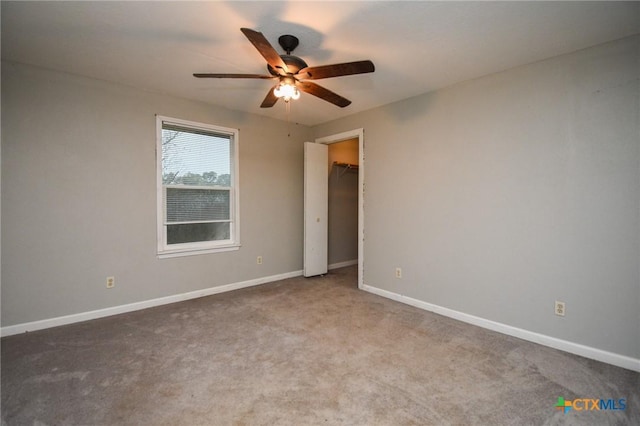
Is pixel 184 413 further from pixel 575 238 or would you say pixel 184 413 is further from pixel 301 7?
pixel 575 238

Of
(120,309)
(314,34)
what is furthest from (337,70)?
(120,309)

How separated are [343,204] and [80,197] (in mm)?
3843

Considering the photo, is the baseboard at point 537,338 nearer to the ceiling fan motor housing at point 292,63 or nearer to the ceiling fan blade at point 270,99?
the ceiling fan blade at point 270,99

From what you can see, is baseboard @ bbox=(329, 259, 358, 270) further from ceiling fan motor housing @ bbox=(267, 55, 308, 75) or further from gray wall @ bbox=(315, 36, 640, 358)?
ceiling fan motor housing @ bbox=(267, 55, 308, 75)

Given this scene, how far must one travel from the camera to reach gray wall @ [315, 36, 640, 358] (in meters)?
2.22

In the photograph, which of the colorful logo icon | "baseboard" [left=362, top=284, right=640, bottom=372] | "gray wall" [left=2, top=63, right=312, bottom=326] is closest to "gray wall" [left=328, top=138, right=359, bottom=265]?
"baseboard" [left=362, top=284, right=640, bottom=372]

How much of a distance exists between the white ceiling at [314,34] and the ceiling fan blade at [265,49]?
324 millimetres

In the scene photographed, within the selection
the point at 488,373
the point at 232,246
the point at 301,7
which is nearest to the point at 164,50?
the point at 301,7

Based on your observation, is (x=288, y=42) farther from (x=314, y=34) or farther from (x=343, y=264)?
(x=343, y=264)

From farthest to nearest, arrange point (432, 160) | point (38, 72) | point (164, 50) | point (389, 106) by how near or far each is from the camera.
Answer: point (389, 106), point (432, 160), point (38, 72), point (164, 50)

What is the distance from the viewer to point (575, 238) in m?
2.41

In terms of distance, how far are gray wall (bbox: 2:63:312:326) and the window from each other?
0.12 m

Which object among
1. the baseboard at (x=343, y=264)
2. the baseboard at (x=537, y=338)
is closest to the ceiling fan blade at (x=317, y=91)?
the baseboard at (x=537, y=338)

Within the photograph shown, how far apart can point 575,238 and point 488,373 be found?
134 cm
